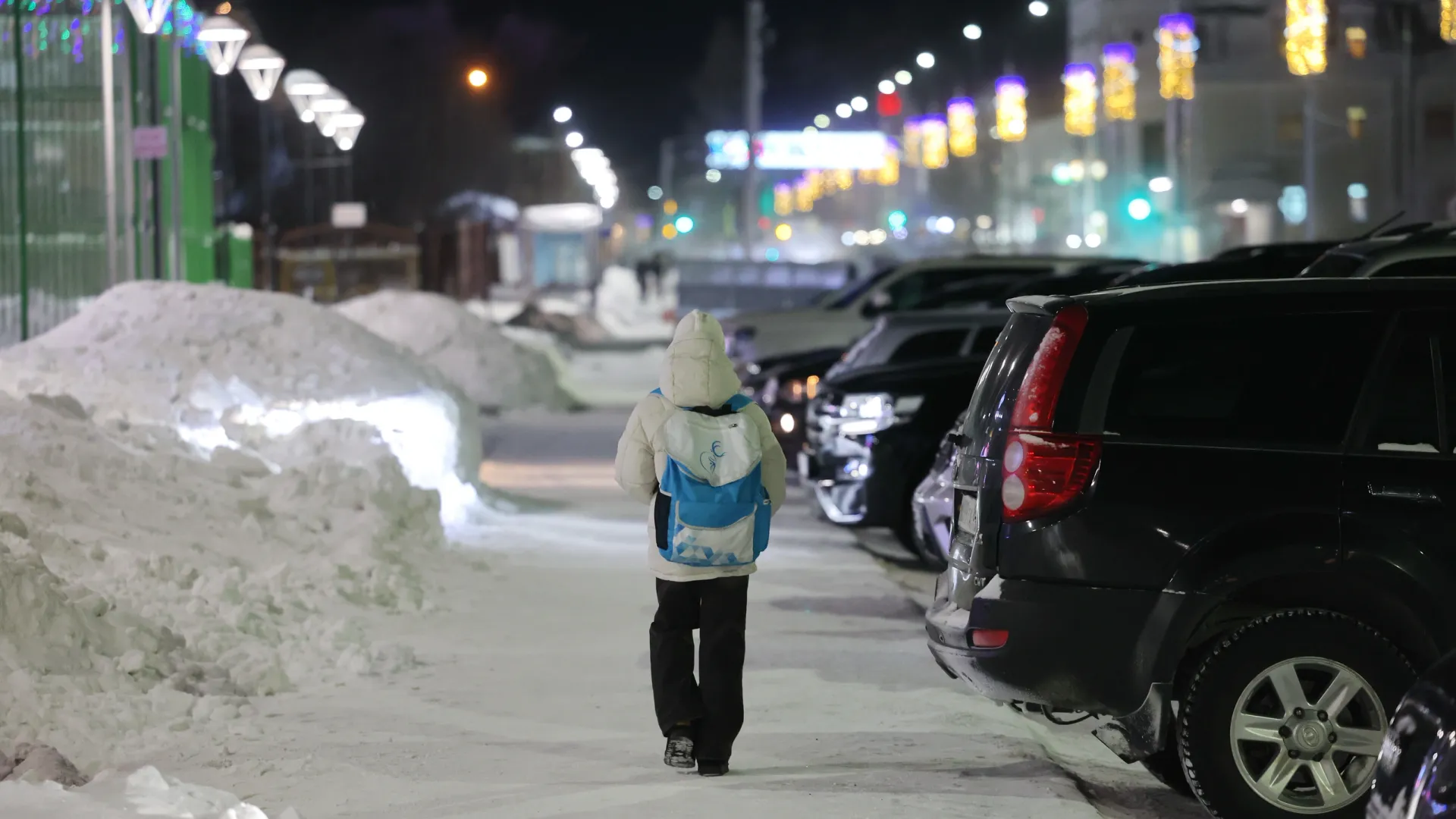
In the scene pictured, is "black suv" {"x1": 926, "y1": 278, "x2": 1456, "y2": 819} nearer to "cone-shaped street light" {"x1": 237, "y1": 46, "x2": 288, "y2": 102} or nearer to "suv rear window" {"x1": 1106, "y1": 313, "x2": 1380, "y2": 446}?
"suv rear window" {"x1": 1106, "y1": 313, "x2": 1380, "y2": 446}

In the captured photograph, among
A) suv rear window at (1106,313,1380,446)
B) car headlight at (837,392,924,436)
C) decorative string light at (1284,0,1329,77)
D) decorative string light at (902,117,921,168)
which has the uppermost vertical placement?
decorative string light at (902,117,921,168)

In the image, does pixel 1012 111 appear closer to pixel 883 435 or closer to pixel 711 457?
pixel 883 435

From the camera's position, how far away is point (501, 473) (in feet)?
60.5

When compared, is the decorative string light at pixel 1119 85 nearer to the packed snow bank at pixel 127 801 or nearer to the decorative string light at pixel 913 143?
the decorative string light at pixel 913 143

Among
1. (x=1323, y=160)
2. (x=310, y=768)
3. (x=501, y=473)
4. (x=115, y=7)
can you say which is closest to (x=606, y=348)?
(x=115, y=7)

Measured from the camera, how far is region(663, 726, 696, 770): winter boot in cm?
691

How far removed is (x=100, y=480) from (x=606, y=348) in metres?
34.5

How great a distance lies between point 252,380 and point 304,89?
59.9 feet

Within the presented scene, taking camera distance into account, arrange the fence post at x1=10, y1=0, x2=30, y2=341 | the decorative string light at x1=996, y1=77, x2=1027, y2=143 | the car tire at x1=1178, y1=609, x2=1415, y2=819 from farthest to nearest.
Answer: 1. the decorative string light at x1=996, y1=77, x2=1027, y2=143
2. the fence post at x1=10, y1=0, x2=30, y2=341
3. the car tire at x1=1178, y1=609, x2=1415, y2=819

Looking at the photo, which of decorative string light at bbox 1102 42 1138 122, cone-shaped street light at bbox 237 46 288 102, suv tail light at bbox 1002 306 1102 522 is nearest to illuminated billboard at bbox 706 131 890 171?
decorative string light at bbox 1102 42 1138 122

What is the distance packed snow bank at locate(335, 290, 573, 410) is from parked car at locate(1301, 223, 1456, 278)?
16.5m

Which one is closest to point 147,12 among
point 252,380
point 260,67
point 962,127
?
point 260,67

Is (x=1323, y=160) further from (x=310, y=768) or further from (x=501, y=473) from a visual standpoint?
(x=310, y=768)

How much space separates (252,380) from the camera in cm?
1416
